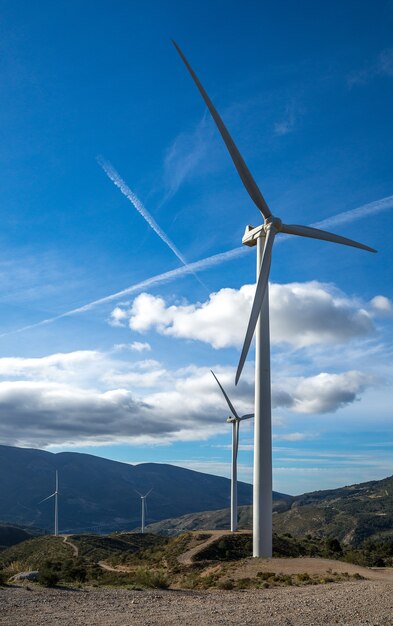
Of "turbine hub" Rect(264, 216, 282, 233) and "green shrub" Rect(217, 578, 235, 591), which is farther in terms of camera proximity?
"turbine hub" Rect(264, 216, 282, 233)

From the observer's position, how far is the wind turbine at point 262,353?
4238cm

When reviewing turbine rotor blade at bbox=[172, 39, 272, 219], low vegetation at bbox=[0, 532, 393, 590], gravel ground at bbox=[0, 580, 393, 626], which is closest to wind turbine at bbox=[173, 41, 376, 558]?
turbine rotor blade at bbox=[172, 39, 272, 219]

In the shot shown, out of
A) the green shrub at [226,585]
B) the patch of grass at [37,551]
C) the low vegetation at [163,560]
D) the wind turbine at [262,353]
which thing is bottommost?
the patch of grass at [37,551]

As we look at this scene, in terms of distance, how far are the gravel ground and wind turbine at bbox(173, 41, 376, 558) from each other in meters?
10.5

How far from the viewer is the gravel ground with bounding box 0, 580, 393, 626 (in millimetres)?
21969

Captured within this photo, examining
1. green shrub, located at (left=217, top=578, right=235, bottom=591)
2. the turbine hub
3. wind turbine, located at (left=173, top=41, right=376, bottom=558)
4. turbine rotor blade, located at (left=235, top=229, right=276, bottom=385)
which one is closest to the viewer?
green shrub, located at (left=217, top=578, right=235, bottom=591)

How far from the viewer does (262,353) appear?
44688 millimetres

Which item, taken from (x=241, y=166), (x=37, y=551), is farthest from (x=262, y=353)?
(x=37, y=551)

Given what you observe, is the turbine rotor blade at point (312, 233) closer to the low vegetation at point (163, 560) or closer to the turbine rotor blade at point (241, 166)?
the turbine rotor blade at point (241, 166)

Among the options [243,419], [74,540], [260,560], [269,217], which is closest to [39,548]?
[74,540]

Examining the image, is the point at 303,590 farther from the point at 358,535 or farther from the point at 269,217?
the point at 358,535

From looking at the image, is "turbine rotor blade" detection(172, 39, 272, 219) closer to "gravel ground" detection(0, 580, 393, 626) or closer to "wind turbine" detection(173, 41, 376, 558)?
"wind turbine" detection(173, 41, 376, 558)

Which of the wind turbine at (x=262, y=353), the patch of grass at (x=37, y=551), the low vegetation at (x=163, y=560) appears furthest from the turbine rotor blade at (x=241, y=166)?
the patch of grass at (x=37, y=551)

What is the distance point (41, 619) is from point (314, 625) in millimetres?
10549
